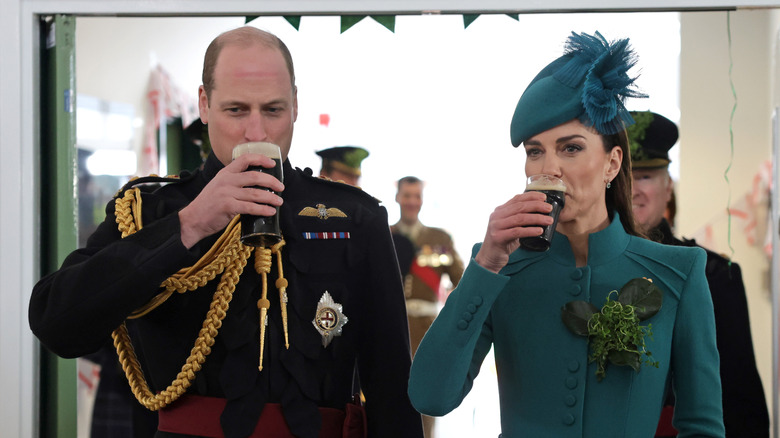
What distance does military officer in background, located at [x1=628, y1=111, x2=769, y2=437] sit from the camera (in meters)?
2.38

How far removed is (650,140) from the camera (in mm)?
2406

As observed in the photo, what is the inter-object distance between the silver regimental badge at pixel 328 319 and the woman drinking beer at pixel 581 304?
27cm

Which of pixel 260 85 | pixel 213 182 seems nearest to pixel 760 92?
pixel 260 85

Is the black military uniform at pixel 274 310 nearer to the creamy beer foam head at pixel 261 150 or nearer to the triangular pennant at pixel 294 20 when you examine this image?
the creamy beer foam head at pixel 261 150

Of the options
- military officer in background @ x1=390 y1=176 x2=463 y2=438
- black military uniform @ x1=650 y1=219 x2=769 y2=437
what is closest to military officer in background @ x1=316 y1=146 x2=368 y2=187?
military officer in background @ x1=390 y1=176 x2=463 y2=438

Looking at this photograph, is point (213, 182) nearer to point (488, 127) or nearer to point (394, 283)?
point (394, 283)

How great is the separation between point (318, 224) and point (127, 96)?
880mm

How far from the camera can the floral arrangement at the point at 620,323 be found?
5.79 feet

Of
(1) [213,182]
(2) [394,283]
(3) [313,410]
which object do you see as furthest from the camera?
(2) [394,283]

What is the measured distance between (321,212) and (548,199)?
2.11ft

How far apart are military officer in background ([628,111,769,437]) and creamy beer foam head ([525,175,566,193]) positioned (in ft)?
2.33

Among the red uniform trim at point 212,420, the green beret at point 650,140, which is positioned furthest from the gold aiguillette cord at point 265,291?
the green beret at point 650,140

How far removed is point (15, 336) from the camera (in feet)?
8.39

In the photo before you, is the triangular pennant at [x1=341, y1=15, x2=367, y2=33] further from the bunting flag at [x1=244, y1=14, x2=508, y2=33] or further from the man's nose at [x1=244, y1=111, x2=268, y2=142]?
the man's nose at [x1=244, y1=111, x2=268, y2=142]
